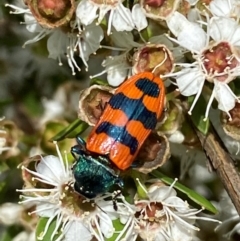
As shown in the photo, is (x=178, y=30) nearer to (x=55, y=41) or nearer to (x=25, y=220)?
(x=55, y=41)

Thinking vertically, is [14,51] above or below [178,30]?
below

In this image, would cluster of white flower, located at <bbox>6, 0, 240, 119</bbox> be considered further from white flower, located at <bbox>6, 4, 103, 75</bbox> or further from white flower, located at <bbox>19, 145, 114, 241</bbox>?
white flower, located at <bbox>19, 145, 114, 241</bbox>

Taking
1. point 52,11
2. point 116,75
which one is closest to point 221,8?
point 116,75

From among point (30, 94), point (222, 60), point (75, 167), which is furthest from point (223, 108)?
point (30, 94)

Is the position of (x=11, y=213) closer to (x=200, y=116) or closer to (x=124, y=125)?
(x=124, y=125)

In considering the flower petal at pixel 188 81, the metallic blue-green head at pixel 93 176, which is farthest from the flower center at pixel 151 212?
the flower petal at pixel 188 81

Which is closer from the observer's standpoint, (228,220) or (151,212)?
(151,212)
